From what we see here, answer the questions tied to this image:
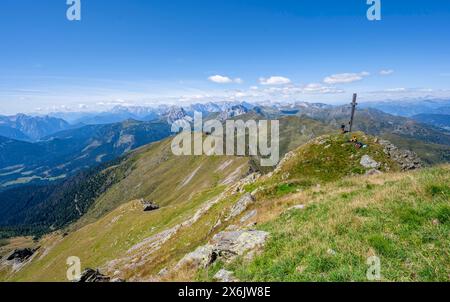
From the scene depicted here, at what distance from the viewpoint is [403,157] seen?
4703 cm

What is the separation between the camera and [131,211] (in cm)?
10962

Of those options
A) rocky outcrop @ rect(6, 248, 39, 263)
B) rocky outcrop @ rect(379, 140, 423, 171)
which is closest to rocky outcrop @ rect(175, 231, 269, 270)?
rocky outcrop @ rect(379, 140, 423, 171)

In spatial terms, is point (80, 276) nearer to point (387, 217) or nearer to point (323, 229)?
point (323, 229)

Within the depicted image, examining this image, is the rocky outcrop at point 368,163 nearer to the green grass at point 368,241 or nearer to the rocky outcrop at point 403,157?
the rocky outcrop at point 403,157

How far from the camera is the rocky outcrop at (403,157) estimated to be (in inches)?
1767

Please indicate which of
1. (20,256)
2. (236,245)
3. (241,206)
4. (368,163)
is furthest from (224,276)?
(20,256)

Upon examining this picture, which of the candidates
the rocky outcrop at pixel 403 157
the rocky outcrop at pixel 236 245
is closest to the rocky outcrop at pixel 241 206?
the rocky outcrop at pixel 236 245

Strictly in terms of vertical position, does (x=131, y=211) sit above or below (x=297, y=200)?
below

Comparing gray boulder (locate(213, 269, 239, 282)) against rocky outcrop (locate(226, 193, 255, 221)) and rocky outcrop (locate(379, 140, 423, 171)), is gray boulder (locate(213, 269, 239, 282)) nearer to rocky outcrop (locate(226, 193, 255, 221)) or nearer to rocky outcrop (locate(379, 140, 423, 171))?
rocky outcrop (locate(226, 193, 255, 221))

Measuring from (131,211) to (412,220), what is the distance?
107 metres

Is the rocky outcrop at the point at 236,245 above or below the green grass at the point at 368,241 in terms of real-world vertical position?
below

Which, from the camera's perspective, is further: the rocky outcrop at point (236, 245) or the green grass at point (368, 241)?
the rocky outcrop at point (236, 245)

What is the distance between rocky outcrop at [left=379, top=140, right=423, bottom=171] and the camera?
147 feet
